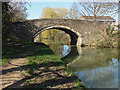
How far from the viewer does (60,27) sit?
14.6 metres

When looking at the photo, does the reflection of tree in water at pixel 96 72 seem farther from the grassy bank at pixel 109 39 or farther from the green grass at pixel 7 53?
the grassy bank at pixel 109 39

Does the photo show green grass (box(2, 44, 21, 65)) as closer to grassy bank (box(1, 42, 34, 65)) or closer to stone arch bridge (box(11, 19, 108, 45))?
grassy bank (box(1, 42, 34, 65))

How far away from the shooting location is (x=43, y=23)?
13.9 m

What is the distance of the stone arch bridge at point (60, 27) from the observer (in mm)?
13410

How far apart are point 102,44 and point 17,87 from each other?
10.7 meters

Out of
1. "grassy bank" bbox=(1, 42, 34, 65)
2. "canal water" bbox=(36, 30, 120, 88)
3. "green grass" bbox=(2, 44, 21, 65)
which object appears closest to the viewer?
"canal water" bbox=(36, 30, 120, 88)

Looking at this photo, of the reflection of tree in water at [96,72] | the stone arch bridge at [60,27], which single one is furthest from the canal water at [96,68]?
the stone arch bridge at [60,27]

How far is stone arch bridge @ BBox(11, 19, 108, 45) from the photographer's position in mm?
13410

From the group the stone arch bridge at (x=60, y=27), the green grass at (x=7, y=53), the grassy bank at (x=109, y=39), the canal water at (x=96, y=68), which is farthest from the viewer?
the stone arch bridge at (x=60, y=27)

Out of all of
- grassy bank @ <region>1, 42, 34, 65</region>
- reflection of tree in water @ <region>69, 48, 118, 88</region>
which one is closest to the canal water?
reflection of tree in water @ <region>69, 48, 118, 88</region>

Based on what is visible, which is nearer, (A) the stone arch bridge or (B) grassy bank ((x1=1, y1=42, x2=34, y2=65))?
(B) grassy bank ((x1=1, y1=42, x2=34, y2=65))

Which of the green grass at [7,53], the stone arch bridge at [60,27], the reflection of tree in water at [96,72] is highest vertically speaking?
the stone arch bridge at [60,27]

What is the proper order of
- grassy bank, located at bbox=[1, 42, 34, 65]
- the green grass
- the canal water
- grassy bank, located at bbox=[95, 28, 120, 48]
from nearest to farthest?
the canal water < the green grass < grassy bank, located at bbox=[1, 42, 34, 65] < grassy bank, located at bbox=[95, 28, 120, 48]

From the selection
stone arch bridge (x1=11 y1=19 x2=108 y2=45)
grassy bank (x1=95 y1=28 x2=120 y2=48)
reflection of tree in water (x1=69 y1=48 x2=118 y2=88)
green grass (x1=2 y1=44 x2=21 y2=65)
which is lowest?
reflection of tree in water (x1=69 y1=48 x2=118 y2=88)
